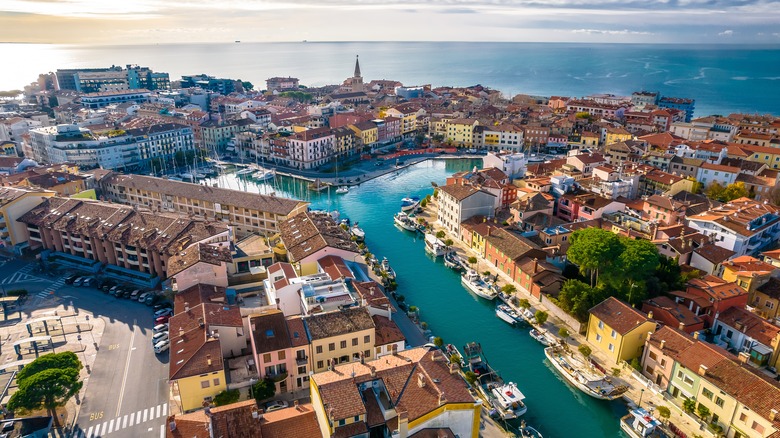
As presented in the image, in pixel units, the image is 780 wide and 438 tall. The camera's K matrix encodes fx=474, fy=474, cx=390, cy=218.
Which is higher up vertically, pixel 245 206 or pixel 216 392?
pixel 245 206

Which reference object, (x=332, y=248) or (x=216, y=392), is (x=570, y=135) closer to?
(x=332, y=248)

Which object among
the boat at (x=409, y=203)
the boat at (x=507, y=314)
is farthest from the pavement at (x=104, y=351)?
the boat at (x=409, y=203)

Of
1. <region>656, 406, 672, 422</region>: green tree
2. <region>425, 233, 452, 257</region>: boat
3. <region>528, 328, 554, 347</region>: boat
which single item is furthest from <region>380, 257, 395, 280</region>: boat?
<region>656, 406, 672, 422</region>: green tree

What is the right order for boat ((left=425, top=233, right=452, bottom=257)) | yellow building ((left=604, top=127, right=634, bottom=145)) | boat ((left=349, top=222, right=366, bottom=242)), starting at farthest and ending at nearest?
yellow building ((left=604, top=127, right=634, bottom=145))
boat ((left=349, top=222, right=366, bottom=242))
boat ((left=425, top=233, right=452, bottom=257))

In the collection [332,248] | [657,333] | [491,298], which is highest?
[332,248]

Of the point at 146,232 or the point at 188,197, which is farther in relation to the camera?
the point at 188,197

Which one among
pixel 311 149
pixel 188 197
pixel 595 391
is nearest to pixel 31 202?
pixel 188 197

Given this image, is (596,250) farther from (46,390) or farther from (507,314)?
(46,390)

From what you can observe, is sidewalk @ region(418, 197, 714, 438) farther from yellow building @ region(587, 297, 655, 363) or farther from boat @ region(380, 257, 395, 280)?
boat @ region(380, 257, 395, 280)

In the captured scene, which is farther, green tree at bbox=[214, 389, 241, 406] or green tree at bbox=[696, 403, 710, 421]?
green tree at bbox=[214, 389, 241, 406]
